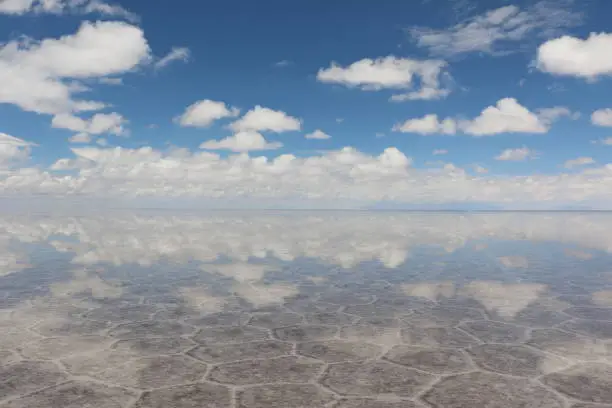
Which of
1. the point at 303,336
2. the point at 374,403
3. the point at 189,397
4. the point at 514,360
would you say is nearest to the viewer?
the point at 374,403

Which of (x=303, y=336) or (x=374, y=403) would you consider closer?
(x=374, y=403)

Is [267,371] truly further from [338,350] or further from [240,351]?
[338,350]

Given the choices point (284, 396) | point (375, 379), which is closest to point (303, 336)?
point (375, 379)

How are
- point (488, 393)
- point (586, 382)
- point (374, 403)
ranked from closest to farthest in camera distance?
point (374, 403) → point (488, 393) → point (586, 382)

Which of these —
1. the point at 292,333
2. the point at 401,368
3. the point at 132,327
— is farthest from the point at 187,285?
the point at 401,368

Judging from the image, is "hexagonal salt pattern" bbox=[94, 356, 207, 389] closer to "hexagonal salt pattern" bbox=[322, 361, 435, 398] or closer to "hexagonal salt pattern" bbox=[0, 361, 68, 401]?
"hexagonal salt pattern" bbox=[0, 361, 68, 401]

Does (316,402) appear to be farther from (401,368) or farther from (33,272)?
(33,272)

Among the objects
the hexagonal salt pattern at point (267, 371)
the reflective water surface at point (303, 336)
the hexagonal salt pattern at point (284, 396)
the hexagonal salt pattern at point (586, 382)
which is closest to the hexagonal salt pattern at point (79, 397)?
the reflective water surface at point (303, 336)

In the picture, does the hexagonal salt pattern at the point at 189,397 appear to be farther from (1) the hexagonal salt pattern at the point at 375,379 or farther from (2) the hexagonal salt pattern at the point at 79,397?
(1) the hexagonal salt pattern at the point at 375,379
